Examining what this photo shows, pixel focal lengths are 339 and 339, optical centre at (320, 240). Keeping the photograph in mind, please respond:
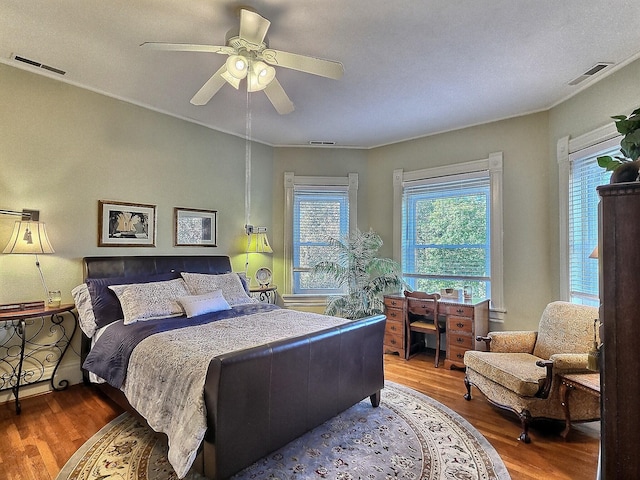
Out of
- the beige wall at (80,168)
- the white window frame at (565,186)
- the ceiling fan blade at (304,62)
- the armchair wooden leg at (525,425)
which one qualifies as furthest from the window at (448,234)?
the ceiling fan blade at (304,62)

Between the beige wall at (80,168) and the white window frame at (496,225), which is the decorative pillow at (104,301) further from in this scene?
the white window frame at (496,225)

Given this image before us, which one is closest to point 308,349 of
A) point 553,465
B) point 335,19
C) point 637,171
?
point 553,465

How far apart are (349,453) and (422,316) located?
256cm

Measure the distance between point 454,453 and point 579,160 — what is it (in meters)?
2.96

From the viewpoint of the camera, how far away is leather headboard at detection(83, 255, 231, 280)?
3365mm

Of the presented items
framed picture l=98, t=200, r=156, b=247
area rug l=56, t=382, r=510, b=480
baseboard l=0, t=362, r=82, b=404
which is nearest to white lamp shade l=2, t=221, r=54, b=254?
framed picture l=98, t=200, r=156, b=247

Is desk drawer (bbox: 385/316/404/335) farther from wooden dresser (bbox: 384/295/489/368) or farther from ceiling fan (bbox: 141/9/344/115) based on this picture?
ceiling fan (bbox: 141/9/344/115)

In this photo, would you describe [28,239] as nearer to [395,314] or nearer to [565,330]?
[395,314]

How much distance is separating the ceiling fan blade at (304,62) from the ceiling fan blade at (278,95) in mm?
210

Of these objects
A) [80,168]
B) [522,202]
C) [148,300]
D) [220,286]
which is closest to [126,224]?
[80,168]

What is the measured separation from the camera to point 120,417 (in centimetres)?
273

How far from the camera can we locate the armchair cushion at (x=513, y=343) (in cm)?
309

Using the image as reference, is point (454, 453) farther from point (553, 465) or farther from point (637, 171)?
point (637, 171)

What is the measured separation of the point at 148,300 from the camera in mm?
3051
